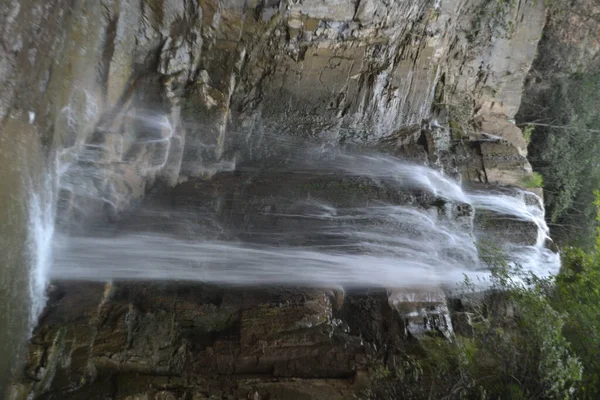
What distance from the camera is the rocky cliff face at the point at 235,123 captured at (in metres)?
4.75

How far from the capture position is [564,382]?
3832 millimetres

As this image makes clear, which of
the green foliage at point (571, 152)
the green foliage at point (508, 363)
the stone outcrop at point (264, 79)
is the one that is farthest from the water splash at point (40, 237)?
the green foliage at point (571, 152)

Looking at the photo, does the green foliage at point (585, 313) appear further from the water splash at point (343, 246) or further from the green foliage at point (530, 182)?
the green foliage at point (530, 182)

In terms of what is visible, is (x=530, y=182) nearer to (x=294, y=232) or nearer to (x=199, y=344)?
(x=294, y=232)

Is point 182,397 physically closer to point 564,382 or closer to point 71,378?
point 71,378

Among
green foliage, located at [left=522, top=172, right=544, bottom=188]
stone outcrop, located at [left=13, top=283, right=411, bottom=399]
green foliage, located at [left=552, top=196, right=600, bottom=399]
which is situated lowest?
stone outcrop, located at [left=13, top=283, right=411, bottom=399]

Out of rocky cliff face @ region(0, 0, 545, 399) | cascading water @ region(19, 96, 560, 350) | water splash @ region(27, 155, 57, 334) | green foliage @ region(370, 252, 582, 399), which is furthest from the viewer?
cascading water @ region(19, 96, 560, 350)

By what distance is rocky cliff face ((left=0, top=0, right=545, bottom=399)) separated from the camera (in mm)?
4750

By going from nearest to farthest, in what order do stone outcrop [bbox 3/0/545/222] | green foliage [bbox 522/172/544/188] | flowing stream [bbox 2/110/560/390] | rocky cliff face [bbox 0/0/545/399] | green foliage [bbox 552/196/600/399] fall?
green foliage [bbox 552/196/600/399] → rocky cliff face [bbox 0/0/545/399] → flowing stream [bbox 2/110/560/390] → stone outcrop [bbox 3/0/545/222] → green foliage [bbox 522/172/544/188]

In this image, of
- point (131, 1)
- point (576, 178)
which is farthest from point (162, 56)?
point (576, 178)

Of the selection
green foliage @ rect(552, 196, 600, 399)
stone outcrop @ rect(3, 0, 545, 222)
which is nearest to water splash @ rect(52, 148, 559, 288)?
stone outcrop @ rect(3, 0, 545, 222)

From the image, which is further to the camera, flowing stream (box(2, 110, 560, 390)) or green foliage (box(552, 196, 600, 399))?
flowing stream (box(2, 110, 560, 390))

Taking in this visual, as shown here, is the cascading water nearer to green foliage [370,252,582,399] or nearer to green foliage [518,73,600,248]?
green foliage [370,252,582,399]

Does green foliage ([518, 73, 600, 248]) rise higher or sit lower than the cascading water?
higher
